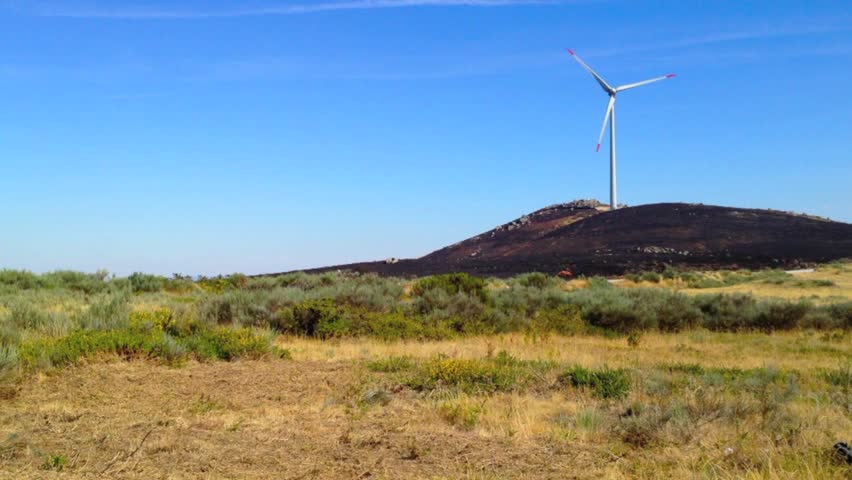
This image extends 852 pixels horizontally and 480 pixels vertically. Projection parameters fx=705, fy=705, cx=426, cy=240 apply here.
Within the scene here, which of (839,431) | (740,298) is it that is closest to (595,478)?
(839,431)

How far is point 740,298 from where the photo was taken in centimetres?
2320

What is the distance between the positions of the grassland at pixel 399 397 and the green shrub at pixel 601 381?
0.15ft

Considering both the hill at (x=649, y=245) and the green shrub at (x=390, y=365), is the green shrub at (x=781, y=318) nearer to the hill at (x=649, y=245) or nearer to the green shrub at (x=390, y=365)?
the green shrub at (x=390, y=365)

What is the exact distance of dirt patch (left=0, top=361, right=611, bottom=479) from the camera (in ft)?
19.4

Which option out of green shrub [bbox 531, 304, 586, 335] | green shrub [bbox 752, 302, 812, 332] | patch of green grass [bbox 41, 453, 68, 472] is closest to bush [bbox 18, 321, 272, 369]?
patch of green grass [bbox 41, 453, 68, 472]

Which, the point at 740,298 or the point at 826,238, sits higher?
the point at 826,238

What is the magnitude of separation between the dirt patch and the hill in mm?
36277

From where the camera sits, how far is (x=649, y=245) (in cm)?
5481

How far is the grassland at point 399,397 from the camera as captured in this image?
20.0 ft

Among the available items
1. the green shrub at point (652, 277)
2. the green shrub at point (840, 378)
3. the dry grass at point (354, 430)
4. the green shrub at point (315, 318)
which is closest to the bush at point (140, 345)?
the dry grass at point (354, 430)

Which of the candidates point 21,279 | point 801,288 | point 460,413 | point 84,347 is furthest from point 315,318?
point 801,288

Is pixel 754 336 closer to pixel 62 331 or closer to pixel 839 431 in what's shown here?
pixel 839 431

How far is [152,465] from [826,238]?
59900 mm

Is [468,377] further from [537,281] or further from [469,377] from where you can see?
[537,281]
